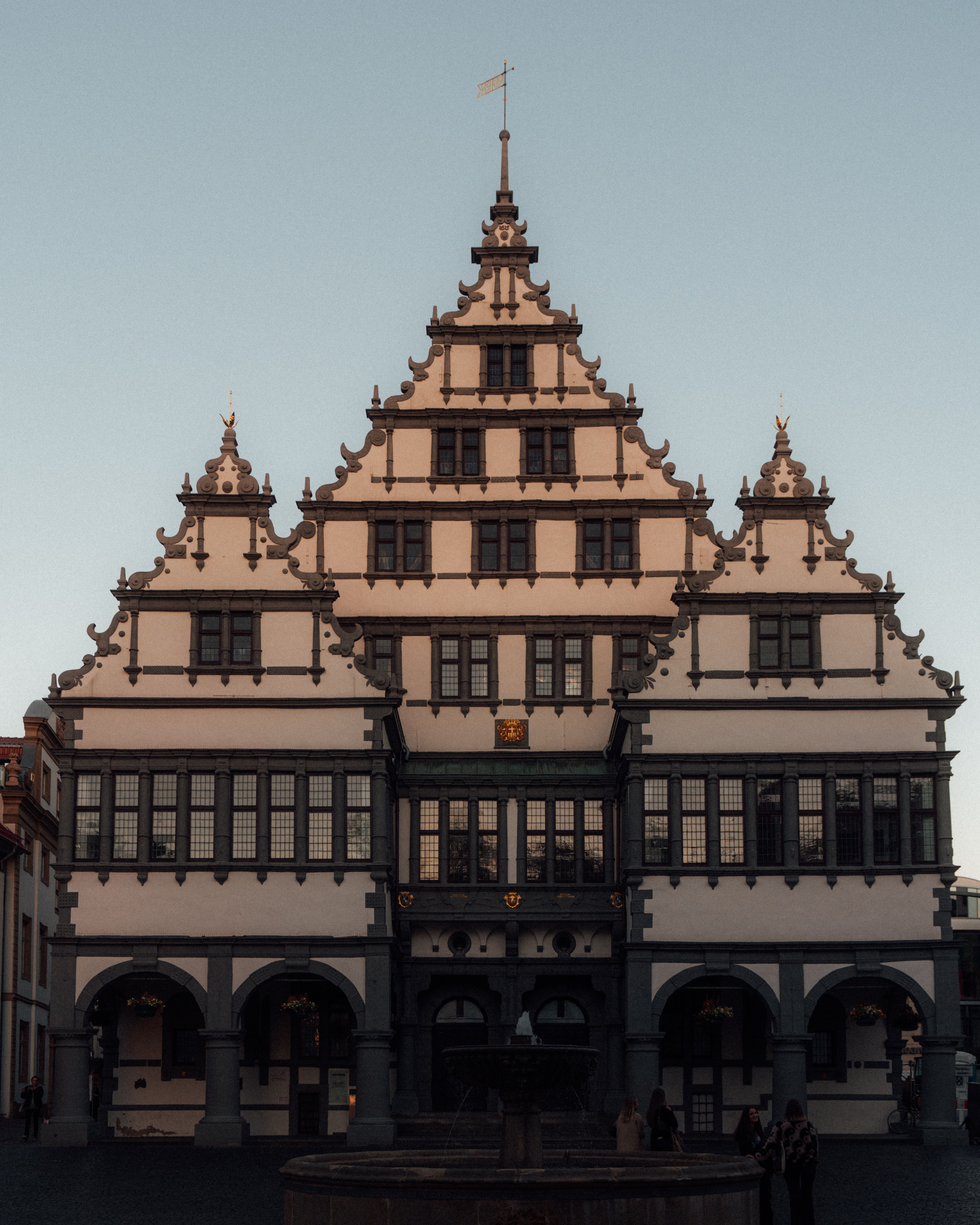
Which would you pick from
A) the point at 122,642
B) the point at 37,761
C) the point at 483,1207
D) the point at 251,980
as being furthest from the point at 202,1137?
the point at 37,761

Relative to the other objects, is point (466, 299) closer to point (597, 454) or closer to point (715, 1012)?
point (597, 454)

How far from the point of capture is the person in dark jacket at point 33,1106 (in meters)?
48.7

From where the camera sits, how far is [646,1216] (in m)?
20.7

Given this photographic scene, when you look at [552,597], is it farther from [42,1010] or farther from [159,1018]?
[42,1010]

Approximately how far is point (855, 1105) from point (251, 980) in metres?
15.3

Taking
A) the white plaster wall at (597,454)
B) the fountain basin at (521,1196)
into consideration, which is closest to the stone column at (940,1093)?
the white plaster wall at (597,454)

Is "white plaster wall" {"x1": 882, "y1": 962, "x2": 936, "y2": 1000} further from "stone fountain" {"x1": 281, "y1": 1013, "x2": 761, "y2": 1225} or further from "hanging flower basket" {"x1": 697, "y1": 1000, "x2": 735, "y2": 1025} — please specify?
"stone fountain" {"x1": 281, "y1": 1013, "x2": 761, "y2": 1225}

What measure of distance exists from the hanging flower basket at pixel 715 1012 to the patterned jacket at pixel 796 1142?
67.9 feet

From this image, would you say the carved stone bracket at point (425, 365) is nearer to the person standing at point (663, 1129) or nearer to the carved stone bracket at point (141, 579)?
the carved stone bracket at point (141, 579)

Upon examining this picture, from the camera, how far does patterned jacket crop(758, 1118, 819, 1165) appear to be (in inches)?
A: 926

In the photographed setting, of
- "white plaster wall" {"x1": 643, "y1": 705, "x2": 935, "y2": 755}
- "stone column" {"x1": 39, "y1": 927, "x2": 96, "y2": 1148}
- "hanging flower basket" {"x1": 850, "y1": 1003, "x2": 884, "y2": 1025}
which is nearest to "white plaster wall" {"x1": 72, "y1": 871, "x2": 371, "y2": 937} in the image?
"stone column" {"x1": 39, "y1": 927, "x2": 96, "y2": 1148}

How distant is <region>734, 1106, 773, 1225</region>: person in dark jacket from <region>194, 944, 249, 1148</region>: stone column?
53.0ft

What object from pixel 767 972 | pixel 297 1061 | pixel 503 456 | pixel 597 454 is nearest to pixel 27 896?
pixel 297 1061

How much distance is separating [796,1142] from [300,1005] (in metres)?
22.9
